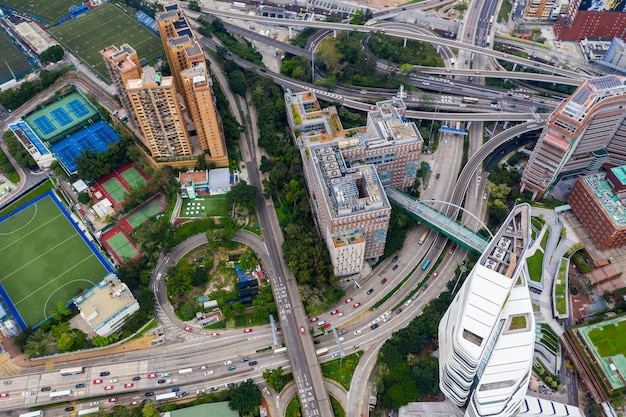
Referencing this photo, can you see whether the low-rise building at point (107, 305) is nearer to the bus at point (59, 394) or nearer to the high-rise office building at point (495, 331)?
the bus at point (59, 394)

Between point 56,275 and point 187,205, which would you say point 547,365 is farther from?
point 56,275

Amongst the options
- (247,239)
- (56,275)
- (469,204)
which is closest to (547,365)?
(469,204)

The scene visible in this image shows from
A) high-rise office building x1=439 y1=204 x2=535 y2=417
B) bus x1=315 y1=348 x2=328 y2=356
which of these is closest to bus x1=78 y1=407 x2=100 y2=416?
bus x1=315 y1=348 x2=328 y2=356

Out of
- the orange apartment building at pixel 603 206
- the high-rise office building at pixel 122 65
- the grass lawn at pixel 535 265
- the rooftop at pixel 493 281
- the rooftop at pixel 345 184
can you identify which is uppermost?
the high-rise office building at pixel 122 65

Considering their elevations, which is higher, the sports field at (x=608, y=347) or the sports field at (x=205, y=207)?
the sports field at (x=608, y=347)

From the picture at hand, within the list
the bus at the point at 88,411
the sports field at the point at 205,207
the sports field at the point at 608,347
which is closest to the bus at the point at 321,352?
the sports field at the point at 205,207

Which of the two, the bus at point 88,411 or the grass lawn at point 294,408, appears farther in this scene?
the bus at point 88,411

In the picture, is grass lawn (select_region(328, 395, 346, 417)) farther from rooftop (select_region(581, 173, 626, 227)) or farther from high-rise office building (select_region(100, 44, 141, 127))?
high-rise office building (select_region(100, 44, 141, 127))
